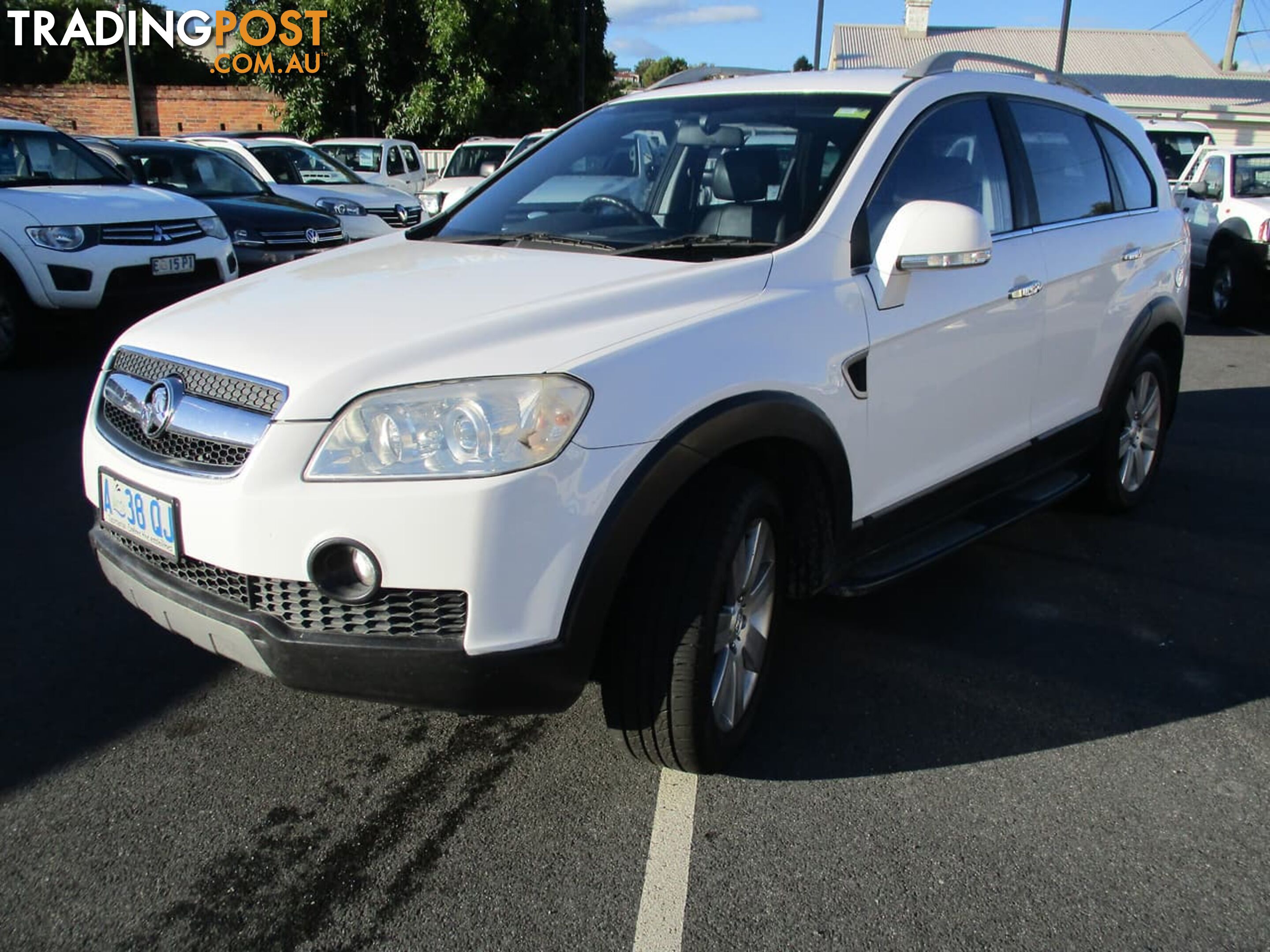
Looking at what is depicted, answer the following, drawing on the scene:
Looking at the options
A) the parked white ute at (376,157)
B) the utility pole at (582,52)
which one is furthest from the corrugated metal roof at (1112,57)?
the parked white ute at (376,157)

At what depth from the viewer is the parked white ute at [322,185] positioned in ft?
40.5

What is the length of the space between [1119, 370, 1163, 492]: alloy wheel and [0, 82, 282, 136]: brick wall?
2632cm

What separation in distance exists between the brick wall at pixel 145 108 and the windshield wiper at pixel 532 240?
26.4 meters

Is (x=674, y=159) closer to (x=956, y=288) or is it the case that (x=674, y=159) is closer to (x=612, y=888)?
(x=956, y=288)

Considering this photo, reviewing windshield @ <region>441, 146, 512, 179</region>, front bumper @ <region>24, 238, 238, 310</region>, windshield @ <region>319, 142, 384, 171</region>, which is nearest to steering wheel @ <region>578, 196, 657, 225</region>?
front bumper @ <region>24, 238, 238, 310</region>

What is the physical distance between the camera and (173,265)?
8203 mm

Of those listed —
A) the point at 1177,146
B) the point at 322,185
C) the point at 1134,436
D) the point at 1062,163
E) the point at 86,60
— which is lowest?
the point at 1134,436

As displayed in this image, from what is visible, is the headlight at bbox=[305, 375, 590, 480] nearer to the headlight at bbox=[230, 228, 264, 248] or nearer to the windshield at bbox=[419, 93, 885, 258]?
the windshield at bbox=[419, 93, 885, 258]

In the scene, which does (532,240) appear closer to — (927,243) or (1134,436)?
(927,243)

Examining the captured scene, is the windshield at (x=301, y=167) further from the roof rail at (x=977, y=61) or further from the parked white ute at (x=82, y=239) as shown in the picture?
the roof rail at (x=977, y=61)

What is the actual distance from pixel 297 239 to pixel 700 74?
21.3ft

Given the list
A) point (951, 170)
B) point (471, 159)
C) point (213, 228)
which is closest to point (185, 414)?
point (951, 170)

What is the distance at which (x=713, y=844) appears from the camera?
2693 mm

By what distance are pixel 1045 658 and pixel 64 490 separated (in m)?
4.37
